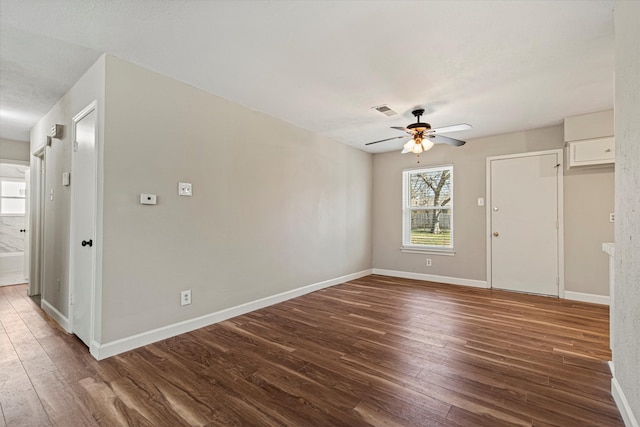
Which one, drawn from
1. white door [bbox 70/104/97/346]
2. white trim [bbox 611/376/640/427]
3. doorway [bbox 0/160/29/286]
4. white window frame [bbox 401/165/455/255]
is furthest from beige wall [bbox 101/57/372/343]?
doorway [bbox 0/160/29/286]

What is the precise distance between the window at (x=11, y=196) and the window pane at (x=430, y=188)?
8108 mm

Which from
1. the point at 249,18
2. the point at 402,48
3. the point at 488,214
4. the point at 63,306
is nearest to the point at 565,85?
the point at 402,48

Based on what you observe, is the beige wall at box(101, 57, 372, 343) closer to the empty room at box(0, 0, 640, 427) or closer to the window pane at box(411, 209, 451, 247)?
the empty room at box(0, 0, 640, 427)

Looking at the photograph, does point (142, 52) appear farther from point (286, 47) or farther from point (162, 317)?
point (162, 317)

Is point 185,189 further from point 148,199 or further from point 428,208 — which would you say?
point 428,208

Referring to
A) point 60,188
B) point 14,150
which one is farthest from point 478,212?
point 14,150

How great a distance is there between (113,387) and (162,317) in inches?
32.6

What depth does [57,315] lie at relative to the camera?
323 cm

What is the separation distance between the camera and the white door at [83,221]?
252 cm

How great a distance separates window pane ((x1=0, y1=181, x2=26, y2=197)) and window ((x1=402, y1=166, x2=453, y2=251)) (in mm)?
8004

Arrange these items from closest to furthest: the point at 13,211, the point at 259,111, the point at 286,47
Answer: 1. the point at 286,47
2. the point at 259,111
3. the point at 13,211

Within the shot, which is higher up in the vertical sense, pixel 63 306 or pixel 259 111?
pixel 259 111

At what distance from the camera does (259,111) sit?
12.2 ft

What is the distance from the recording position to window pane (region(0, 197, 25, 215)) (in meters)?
6.04
